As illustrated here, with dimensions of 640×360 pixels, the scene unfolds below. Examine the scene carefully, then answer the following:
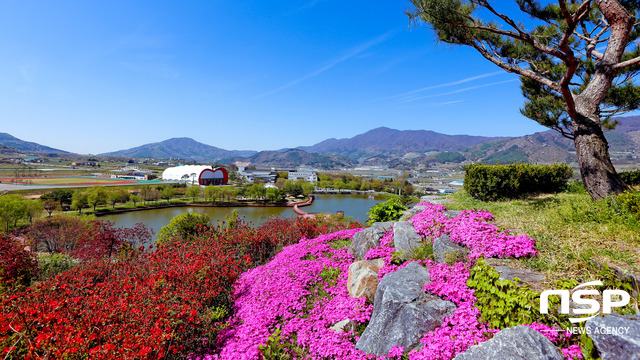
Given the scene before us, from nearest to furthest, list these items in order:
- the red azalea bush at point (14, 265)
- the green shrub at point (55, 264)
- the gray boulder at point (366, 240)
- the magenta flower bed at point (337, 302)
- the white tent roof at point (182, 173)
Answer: the magenta flower bed at point (337, 302) → the red azalea bush at point (14, 265) → the gray boulder at point (366, 240) → the green shrub at point (55, 264) → the white tent roof at point (182, 173)

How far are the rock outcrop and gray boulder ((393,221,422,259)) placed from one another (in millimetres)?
420

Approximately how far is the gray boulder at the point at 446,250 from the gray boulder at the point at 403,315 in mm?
437

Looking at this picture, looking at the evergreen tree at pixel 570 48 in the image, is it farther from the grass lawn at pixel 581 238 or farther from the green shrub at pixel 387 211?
the green shrub at pixel 387 211

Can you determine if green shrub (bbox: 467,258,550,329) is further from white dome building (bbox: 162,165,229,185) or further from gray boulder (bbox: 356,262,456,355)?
white dome building (bbox: 162,165,229,185)

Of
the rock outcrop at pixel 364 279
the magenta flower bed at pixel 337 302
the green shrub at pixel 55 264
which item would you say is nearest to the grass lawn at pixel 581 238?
the magenta flower bed at pixel 337 302

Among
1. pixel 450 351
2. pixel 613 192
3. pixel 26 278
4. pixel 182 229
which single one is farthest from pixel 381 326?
pixel 182 229

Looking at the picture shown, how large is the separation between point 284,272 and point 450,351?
3056mm

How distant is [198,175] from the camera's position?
64.4 metres

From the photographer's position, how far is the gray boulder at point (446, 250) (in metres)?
3.33

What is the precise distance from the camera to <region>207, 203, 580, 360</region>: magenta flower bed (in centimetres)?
247

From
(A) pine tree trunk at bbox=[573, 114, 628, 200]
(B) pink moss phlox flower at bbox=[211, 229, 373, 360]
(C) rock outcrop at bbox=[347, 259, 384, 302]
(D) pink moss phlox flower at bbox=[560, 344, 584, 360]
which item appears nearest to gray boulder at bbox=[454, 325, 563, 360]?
(D) pink moss phlox flower at bbox=[560, 344, 584, 360]

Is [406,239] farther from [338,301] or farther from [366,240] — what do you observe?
[338,301]

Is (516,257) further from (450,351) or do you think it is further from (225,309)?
(225,309)

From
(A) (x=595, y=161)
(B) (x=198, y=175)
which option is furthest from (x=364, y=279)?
(B) (x=198, y=175)
